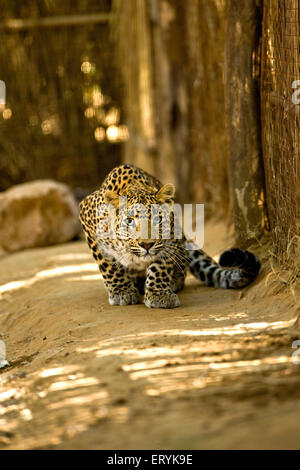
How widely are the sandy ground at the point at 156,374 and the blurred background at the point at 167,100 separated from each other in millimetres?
910

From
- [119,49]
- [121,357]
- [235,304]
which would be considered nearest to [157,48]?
[119,49]

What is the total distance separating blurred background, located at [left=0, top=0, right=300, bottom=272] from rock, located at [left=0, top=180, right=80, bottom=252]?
1.08m

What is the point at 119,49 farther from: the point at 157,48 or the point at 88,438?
the point at 88,438

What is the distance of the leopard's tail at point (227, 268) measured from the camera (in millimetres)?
5750

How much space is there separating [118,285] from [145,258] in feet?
1.75

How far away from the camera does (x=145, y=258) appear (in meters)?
5.61

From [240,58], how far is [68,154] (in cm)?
759

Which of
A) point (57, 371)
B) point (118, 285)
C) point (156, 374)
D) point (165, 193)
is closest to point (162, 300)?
point (118, 285)

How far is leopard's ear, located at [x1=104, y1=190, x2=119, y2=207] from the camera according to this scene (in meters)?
5.76

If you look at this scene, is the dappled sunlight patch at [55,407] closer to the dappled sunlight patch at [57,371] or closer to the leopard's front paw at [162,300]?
the dappled sunlight patch at [57,371]

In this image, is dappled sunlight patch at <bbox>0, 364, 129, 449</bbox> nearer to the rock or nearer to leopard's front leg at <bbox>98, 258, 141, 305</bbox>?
leopard's front leg at <bbox>98, 258, 141, 305</bbox>

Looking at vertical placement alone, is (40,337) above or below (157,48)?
below

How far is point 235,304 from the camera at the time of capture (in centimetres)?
562

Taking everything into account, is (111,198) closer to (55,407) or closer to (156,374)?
(156,374)
